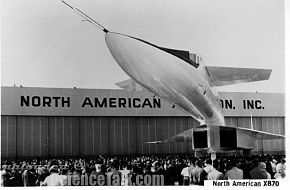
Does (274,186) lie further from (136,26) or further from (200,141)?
(136,26)

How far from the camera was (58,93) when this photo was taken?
192 inches

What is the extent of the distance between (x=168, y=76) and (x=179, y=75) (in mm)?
147

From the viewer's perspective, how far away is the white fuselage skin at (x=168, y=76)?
4879 mm

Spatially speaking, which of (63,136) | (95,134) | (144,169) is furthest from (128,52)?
(144,169)

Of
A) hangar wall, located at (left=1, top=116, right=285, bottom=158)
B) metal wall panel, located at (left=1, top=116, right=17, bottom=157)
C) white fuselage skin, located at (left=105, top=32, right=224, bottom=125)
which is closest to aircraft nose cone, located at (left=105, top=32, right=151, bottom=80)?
white fuselage skin, located at (left=105, top=32, right=224, bottom=125)

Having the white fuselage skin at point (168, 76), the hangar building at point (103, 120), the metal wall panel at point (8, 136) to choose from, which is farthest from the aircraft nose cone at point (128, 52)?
the metal wall panel at point (8, 136)

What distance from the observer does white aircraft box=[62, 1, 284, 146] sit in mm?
4898

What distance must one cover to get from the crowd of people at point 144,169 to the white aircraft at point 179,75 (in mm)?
291

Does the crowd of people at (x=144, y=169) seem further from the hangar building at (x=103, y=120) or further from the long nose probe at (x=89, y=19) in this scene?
the long nose probe at (x=89, y=19)

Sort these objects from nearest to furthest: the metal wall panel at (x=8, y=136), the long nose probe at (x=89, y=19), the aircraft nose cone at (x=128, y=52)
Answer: the metal wall panel at (x=8, y=136) → the aircraft nose cone at (x=128, y=52) → the long nose probe at (x=89, y=19)

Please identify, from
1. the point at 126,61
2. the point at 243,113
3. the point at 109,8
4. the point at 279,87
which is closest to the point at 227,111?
the point at 243,113

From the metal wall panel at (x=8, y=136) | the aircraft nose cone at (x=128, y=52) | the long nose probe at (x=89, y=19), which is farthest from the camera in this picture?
the long nose probe at (x=89, y=19)

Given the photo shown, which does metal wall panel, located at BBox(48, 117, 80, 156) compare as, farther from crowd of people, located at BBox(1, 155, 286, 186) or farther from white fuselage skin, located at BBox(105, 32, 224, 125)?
white fuselage skin, located at BBox(105, 32, 224, 125)

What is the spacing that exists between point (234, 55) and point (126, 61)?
4.42 feet
